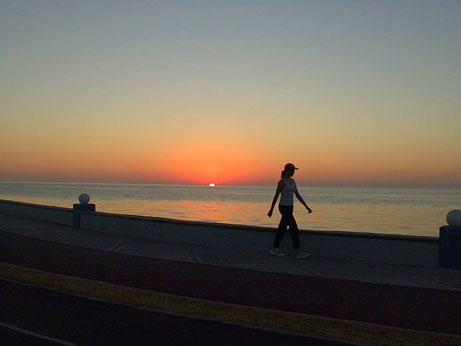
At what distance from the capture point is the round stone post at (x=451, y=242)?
10.5m

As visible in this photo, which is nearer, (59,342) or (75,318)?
(59,342)

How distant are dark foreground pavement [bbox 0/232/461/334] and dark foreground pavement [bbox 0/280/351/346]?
126cm

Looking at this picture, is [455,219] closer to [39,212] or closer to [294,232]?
[294,232]

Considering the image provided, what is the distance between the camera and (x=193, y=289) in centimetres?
846

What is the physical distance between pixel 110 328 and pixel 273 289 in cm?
315

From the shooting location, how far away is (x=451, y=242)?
10.6 metres

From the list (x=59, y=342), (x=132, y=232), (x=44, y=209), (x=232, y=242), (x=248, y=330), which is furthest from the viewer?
(x=44, y=209)

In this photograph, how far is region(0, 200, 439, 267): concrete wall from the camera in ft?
36.6

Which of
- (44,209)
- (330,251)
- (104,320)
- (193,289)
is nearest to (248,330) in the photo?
(104,320)

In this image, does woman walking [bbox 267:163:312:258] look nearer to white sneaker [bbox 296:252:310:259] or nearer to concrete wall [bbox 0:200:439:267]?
white sneaker [bbox 296:252:310:259]

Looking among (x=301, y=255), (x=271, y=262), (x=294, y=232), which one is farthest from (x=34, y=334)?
(x=301, y=255)

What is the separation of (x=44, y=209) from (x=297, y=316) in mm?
15235

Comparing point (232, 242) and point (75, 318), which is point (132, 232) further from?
point (75, 318)

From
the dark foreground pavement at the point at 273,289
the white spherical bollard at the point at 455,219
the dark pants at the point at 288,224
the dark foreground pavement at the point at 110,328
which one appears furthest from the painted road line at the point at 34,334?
the white spherical bollard at the point at 455,219
